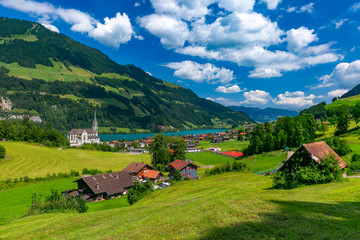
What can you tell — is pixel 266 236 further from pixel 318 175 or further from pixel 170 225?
pixel 318 175

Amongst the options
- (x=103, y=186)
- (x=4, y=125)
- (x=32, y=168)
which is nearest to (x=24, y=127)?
(x=4, y=125)

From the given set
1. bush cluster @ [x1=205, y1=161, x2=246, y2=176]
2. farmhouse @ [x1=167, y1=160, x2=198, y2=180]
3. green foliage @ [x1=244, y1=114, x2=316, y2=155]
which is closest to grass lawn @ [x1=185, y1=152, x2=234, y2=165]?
green foliage @ [x1=244, y1=114, x2=316, y2=155]

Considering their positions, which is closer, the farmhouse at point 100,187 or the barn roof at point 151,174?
the farmhouse at point 100,187

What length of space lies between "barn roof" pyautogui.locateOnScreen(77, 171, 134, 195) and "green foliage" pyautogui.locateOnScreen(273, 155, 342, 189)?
150 ft

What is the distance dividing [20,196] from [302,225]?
2509 inches

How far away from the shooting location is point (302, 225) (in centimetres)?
972

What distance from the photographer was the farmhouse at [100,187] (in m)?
50.8

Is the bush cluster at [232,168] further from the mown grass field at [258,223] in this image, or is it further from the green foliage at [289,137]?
the mown grass field at [258,223]

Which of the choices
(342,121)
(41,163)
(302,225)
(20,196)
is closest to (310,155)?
(302,225)

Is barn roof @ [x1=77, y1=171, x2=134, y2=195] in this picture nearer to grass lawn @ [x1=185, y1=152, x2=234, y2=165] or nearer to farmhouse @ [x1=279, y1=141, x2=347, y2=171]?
grass lawn @ [x1=185, y1=152, x2=234, y2=165]

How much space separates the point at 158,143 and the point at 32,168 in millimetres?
52906

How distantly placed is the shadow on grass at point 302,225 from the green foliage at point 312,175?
27.1 ft

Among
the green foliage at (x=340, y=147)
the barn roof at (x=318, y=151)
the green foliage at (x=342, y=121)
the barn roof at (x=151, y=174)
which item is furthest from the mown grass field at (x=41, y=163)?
the green foliage at (x=342, y=121)

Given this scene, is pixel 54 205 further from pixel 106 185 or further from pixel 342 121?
pixel 342 121
